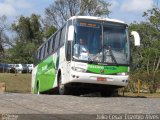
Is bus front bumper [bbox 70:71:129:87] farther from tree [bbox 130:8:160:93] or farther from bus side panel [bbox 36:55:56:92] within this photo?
tree [bbox 130:8:160:93]

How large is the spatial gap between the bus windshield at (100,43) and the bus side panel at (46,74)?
3703mm

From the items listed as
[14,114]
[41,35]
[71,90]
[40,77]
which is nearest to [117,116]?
[14,114]

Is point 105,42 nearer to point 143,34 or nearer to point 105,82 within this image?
point 105,82

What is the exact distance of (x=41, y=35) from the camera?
331 ft

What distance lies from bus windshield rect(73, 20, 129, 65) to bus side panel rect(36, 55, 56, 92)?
146 inches

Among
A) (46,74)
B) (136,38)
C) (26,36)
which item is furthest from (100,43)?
(26,36)

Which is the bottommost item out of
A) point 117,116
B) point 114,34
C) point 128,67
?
point 117,116

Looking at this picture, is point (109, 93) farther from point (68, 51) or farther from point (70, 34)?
point (70, 34)

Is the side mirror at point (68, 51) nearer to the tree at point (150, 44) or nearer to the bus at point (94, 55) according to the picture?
the bus at point (94, 55)

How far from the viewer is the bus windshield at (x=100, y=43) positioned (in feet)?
64.2

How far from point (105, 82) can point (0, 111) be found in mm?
9051

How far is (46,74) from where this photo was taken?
84.1 ft

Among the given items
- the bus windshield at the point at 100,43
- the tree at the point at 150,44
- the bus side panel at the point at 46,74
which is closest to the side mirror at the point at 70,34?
the bus windshield at the point at 100,43

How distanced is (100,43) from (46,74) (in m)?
6.57
